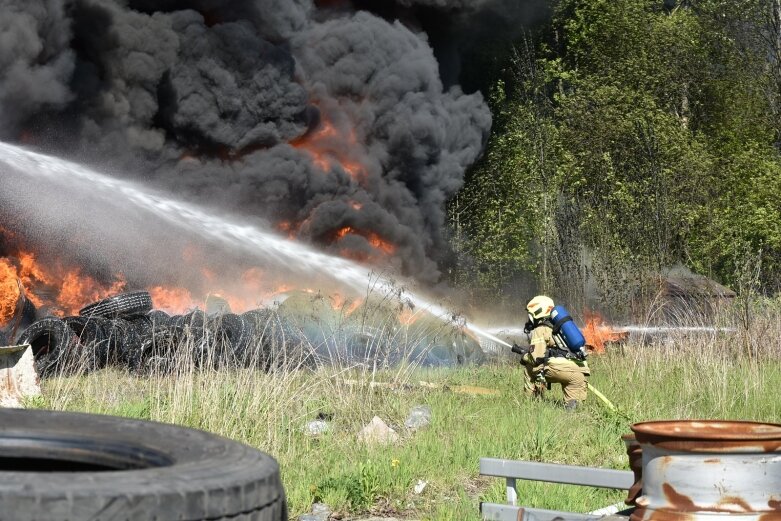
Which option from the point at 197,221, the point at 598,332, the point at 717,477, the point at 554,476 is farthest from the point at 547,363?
the point at 197,221

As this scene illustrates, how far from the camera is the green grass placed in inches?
231

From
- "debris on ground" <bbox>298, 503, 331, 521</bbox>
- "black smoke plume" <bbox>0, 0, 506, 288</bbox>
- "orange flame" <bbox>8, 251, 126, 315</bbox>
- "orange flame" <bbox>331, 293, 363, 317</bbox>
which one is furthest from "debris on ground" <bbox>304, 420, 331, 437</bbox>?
"black smoke plume" <bbox>0, 0, 506, 288</bbox>

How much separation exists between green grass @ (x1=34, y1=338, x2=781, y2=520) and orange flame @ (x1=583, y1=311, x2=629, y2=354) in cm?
363

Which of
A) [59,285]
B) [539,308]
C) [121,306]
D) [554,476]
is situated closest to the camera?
[554,476]

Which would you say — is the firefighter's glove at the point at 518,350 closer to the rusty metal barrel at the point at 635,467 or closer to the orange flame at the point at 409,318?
the orange flame at the point at 409,318

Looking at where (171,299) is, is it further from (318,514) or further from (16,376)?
(318,514)

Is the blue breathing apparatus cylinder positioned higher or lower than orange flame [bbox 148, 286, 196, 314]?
higher

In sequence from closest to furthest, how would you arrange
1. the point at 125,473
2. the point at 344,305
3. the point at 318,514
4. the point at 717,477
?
the point at 125,473 < the point at 717,477 < the point at 318,514 < the point at 344,305

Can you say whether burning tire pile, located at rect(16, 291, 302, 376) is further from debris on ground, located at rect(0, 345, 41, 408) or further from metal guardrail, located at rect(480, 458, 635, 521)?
metal guardrail, located at rect(480, 458, 635, 521)

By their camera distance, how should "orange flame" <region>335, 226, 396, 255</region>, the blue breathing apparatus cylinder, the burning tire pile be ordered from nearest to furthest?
1. the blue breathing apparatus cylinder
2. the burning tire pile
3. "orange flame" <region>335, 226, 396, 255</region>

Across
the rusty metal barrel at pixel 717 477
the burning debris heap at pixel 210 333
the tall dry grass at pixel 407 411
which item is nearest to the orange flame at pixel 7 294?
the burning debris heap at pixel 210 333

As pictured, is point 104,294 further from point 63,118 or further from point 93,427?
point 93,427

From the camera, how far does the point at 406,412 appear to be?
8570mm

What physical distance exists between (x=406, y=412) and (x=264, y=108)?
1754 centimetres
